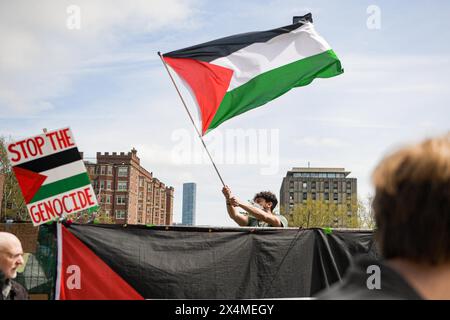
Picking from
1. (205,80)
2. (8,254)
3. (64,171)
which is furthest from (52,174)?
(205,80)

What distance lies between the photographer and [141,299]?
6484 mm

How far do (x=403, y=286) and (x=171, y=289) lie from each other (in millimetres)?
5452

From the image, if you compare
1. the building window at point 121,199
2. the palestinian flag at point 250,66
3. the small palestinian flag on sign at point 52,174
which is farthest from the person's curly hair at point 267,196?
the building window at point 121,199

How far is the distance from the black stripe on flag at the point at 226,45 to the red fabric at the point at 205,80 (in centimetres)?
10

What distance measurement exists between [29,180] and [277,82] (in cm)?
451

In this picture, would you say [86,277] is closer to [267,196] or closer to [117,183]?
[267,196]

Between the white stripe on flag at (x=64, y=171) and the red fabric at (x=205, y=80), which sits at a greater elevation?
the red fabric at (x=205, y=80)

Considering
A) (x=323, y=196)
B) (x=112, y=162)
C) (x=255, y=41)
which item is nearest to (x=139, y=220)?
(x=112, y=162)

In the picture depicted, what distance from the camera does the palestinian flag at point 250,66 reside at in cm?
880

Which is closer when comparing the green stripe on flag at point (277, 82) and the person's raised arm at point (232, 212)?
the person's raised arm at point (232, 212)

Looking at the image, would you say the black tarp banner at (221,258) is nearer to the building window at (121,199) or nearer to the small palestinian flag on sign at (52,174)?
the small palestinian flag on sign at (52,174)

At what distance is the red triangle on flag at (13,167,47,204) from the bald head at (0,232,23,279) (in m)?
1.35

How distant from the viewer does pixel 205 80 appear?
350 inches

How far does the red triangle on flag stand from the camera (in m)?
6.20
